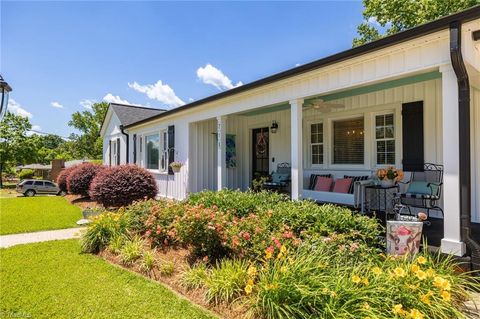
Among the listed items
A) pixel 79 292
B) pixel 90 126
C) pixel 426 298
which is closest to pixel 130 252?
pixel 79 292

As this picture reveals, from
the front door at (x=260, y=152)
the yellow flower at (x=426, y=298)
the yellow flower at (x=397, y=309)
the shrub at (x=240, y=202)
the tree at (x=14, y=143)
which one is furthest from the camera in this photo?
the tree at (x=14, y=143)

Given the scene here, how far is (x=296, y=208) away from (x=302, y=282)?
1.81m

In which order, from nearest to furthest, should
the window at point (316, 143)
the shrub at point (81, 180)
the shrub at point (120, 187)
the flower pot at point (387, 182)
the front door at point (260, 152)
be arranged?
the flower pot at point (387, 182), the window at point (316, 143), the shrub at point (120, 187), the front door at point (260, 152), the shrub at point (81, 180)

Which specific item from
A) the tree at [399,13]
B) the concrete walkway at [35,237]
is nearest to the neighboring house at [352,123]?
the concrete walkway at [35,237]

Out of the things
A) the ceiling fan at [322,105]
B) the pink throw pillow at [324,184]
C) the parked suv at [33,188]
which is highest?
the ceiling fan at [322,105]

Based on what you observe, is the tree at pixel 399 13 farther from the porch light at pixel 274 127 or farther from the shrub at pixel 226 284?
the shrub at pixel 226 284

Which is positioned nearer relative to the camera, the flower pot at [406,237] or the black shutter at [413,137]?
the flower pot at [406,237]

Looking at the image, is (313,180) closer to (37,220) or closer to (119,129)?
(37,220)

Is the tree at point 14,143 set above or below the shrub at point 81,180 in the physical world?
above

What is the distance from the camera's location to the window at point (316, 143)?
27.1 ft

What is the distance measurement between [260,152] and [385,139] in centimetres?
431

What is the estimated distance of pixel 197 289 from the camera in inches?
133

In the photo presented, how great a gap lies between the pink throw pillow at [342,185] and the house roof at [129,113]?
11286mm

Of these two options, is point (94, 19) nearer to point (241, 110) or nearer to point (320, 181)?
point (241, 110)
